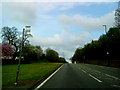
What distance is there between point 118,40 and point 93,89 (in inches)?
1827

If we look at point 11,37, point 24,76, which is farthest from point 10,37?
point 24,76

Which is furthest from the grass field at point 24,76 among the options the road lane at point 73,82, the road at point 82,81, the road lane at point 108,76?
the road lane at point 108,76

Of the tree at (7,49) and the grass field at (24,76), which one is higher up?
the tree at (7,49)

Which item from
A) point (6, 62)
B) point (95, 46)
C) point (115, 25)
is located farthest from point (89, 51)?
point (115, 25)

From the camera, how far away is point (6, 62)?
68438 mm

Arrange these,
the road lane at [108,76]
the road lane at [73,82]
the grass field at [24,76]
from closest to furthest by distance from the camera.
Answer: the road lane at [73,82]
the grass field at [24,76]
the road lane at [108,76]

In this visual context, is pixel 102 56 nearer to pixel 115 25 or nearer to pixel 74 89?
pixel 115 25

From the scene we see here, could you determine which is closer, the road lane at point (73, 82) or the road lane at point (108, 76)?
the road lane at point (73, 82)

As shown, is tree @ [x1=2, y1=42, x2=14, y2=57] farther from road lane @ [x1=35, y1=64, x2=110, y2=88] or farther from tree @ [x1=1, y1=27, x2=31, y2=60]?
road lane @ [x1=35, y1=64, x2=110, y2=88]

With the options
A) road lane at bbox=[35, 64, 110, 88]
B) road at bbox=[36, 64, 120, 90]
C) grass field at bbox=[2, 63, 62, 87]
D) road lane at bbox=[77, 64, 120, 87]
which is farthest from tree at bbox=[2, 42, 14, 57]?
road lane at bbox=[35, 64, 110, 88]

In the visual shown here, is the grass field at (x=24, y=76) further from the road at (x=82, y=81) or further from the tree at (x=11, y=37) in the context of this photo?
the tree at (x=11, y=37)

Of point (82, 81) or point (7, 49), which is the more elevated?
point (7, 49)

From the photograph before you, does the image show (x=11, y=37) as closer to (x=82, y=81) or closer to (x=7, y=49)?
(x=7, y=49)

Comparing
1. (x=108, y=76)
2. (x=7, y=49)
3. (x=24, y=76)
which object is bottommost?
(x=108, y=76)
